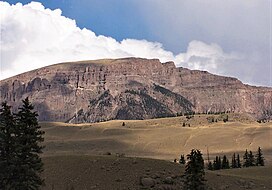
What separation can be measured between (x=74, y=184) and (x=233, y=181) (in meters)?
16.8

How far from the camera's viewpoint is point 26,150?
108 ft

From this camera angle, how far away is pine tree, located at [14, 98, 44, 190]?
32531 mm

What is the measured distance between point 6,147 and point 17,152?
85 cm

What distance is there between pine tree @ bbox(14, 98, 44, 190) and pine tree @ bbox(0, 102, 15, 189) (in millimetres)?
426

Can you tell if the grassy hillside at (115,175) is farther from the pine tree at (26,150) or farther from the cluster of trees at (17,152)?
the cluster of trees at (17,152)

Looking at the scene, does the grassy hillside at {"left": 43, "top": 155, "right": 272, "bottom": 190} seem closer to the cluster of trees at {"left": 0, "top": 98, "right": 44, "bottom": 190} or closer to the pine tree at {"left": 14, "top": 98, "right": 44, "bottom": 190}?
the pine tree at {"left": 14, "top": 98, "right": 44, "bottom": 190}

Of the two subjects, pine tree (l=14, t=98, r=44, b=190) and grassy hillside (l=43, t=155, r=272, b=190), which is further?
grassy hillside (l=43, t=155, r=272, b=190)

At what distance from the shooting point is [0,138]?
33156 millimetres

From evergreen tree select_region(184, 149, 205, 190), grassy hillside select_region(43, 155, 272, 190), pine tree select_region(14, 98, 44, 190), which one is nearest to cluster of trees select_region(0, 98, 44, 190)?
pine tree select_region(14, 98, 44, 190)

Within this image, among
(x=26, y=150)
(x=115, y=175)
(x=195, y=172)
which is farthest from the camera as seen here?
(x=115, y=175)

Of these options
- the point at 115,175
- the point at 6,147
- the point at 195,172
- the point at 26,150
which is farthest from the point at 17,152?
the point at 115,175

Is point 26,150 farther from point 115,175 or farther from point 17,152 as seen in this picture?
point 115,175

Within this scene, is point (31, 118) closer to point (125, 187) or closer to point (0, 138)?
point (0, 138)

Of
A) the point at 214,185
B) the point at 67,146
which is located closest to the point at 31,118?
the point at 214,185
